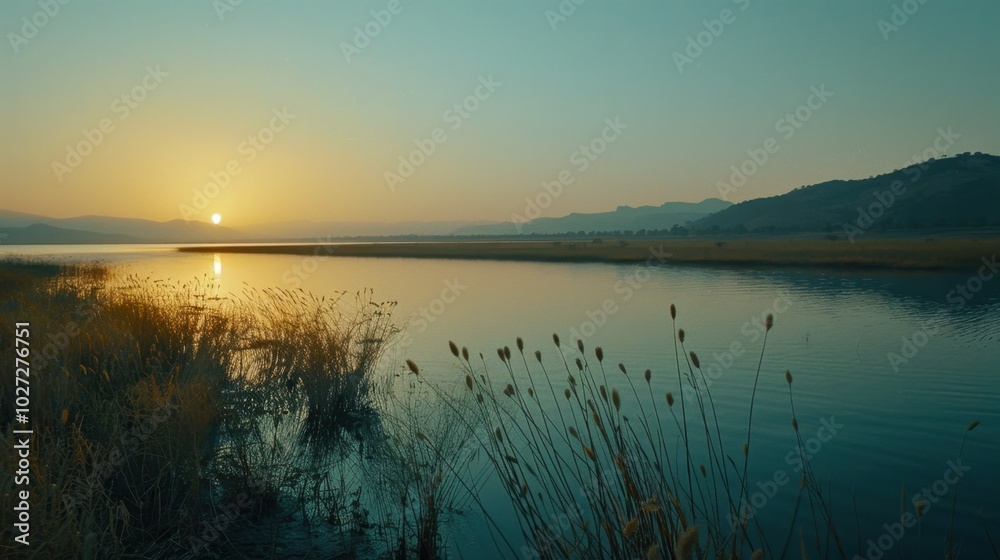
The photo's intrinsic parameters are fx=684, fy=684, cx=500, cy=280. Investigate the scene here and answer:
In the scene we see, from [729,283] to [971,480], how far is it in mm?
18175

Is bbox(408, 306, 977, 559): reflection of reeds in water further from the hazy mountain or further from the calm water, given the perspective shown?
the hazy mountain

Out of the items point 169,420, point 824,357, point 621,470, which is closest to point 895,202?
point 824,357

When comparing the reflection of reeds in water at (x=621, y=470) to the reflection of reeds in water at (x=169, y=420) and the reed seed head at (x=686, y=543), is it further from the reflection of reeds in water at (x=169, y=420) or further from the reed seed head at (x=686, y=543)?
the reflection of reeds in water at (x=169, y=420)

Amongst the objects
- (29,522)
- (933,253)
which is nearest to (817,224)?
(933,253)

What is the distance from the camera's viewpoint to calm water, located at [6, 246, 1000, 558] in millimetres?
5270

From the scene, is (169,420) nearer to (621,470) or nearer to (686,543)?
(621,470)

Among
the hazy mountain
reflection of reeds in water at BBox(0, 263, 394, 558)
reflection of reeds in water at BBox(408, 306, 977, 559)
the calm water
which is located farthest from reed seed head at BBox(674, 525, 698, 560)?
the hazy mountain

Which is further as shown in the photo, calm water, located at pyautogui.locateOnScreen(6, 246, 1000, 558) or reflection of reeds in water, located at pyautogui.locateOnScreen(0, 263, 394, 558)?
calm water, located at pyautogui.locateOnScreen(6, 246, 1000, 558)

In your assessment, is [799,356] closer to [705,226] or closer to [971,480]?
[971,480]

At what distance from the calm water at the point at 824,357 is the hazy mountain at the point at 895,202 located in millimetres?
67647

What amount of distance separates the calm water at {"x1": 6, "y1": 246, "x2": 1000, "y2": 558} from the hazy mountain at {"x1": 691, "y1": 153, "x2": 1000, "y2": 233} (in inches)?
2663

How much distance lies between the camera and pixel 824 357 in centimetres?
1031

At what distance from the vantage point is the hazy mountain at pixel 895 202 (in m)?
85.5

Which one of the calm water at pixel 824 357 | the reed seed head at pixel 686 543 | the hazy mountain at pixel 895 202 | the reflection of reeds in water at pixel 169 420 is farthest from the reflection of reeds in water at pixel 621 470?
the hazy mountain at pixel 895 202
